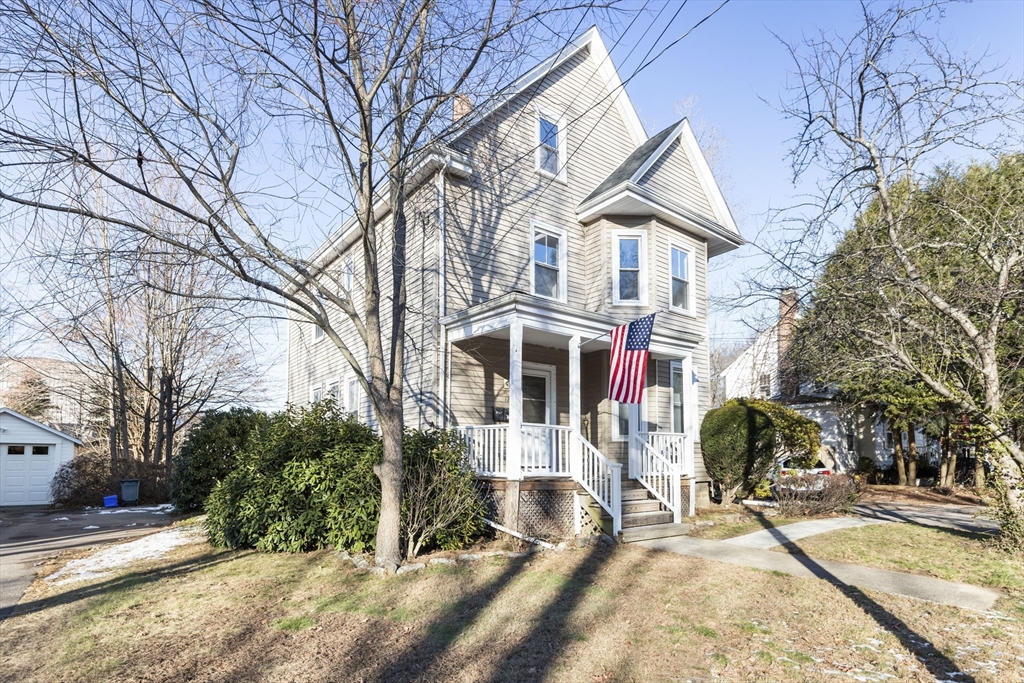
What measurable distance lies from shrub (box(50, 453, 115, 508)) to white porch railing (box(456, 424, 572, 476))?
13.5 meters

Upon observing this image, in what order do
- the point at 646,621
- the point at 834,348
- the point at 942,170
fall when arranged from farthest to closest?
the point at 834,348 → the point at 942,170 → the point at 646,621

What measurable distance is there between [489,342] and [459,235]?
2045 mm

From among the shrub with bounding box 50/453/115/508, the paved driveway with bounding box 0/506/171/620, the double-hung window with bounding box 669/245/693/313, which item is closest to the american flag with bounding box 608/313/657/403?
the double-hung window with bounding box 669/245/693/313

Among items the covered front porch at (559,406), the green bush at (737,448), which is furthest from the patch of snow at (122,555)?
the green bush at (737,448)

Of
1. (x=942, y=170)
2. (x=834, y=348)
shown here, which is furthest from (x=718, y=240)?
(x=942, y=170)

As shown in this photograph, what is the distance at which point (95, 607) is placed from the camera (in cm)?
638

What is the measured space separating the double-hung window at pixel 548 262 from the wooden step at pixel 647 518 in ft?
14.8

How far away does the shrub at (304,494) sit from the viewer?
825cm

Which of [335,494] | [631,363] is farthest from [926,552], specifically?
[335,494]

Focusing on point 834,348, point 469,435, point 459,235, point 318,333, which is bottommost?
point 469,435

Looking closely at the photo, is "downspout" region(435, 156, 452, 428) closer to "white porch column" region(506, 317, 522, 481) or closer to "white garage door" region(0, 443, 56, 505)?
"white porch column" region(506, 317, 522, 481)

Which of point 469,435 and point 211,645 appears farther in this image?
point 469,435

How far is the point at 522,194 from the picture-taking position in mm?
12266

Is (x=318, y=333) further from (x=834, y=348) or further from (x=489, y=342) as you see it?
(x=834, y=348)
